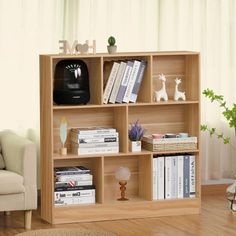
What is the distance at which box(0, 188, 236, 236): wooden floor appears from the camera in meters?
5.45

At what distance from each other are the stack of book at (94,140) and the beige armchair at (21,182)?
373 mm

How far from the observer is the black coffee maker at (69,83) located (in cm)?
570

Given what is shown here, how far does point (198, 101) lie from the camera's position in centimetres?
597

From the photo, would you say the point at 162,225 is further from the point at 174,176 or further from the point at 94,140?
the point at 94,140

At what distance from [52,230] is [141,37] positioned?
6.25ft

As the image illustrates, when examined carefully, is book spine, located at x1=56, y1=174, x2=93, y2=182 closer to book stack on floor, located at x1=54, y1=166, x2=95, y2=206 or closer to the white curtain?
book stack on floor, located at x1=54, y1=166, x2=95, y2=206

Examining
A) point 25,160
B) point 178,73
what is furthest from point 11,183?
point 178,73

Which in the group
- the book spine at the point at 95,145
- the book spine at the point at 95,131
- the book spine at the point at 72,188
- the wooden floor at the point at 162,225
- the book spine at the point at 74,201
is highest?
the book spine at the point at 95,131

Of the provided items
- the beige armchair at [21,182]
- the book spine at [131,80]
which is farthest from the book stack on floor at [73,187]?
the book spine at [131,80]

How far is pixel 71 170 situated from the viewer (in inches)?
229

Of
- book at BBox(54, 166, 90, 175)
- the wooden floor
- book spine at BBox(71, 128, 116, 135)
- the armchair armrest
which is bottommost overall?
the wooden floor

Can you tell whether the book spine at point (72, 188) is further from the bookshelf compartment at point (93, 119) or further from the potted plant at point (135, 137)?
the potted plant at point (135, 137)

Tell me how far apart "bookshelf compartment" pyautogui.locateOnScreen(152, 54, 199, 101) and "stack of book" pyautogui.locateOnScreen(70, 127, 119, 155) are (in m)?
0.50

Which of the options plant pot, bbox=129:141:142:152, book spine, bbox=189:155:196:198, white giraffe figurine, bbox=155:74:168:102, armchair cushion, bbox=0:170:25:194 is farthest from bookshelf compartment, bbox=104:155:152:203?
armchair cushion, bbox=0:170:25:194
